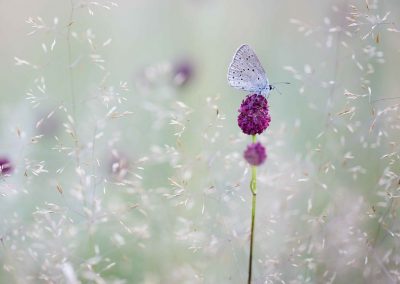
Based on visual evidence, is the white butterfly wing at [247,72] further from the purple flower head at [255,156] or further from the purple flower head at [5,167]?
the purple flower head at [5,167]

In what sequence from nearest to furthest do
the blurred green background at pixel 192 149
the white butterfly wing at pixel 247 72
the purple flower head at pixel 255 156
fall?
the purple flower head at pixel 255 156 < the white butterfly wing at pixel 247 72 < the blurred green background at pixel 192 149

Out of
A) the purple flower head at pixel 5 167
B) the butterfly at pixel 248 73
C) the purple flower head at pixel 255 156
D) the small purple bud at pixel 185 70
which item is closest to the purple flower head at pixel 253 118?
the purple flower head at pixel 255 156

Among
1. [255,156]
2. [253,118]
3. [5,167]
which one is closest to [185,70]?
[5,167]

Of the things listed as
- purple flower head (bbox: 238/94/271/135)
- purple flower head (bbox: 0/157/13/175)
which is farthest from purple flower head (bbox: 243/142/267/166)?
purple flower head (bbox: 0/157/13/175)

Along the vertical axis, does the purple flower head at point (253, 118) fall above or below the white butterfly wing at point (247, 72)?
below

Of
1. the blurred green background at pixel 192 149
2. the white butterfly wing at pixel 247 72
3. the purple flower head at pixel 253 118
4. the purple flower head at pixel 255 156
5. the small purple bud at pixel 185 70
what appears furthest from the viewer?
the small purple bud at pixel 185 70

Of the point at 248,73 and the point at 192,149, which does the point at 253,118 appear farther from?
the point at 192,149

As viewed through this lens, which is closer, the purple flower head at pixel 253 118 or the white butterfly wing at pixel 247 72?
the purple flower head at pixel 253 118
